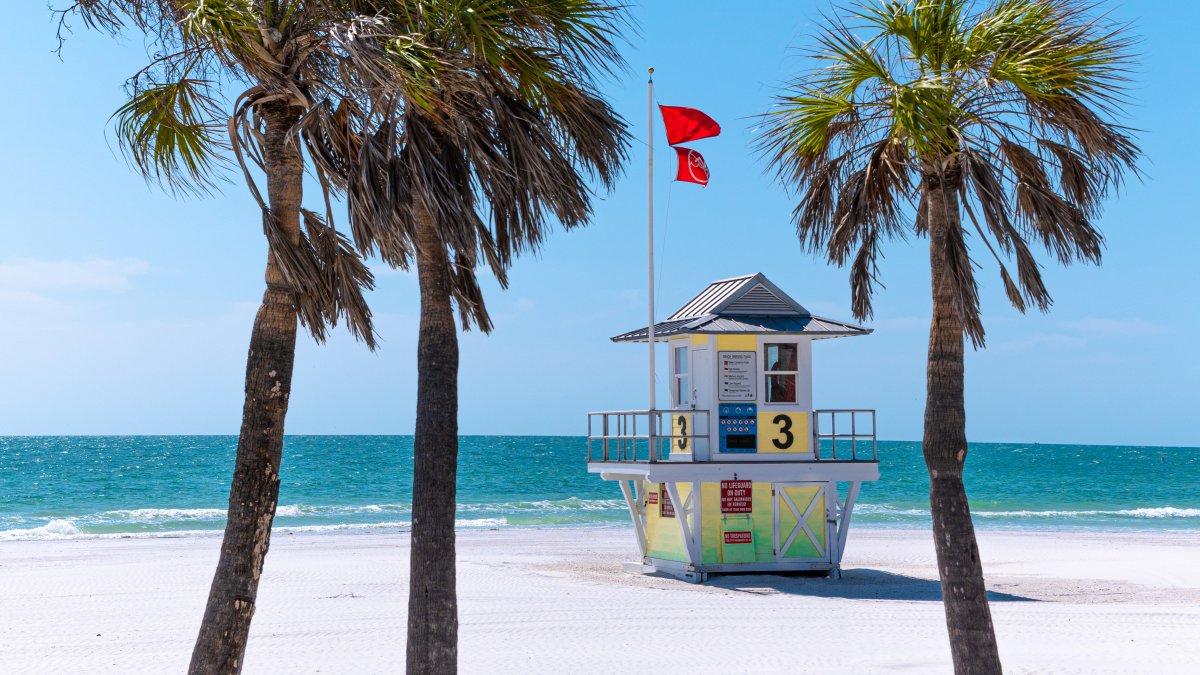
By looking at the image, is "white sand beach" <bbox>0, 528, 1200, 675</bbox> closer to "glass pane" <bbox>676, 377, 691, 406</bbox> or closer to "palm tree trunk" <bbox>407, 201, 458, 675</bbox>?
"glass pane" <bbox>676, 377, 691, 406</bbox>

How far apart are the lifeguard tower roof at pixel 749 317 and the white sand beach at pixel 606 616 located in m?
4.47

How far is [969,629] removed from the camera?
7.96m

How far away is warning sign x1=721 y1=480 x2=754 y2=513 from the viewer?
21.1m

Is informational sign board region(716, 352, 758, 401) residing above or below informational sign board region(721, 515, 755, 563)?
above

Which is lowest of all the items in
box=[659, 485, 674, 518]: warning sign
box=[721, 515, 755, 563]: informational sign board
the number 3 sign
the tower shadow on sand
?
the tower shadow on sand

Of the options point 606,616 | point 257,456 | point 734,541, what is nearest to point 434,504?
point 257,456

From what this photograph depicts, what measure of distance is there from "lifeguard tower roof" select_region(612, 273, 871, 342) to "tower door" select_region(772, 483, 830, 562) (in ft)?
9.46

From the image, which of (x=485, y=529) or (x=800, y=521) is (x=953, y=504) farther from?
(x=485, y=529)

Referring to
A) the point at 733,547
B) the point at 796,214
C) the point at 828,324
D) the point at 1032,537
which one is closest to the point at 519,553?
the point at 733,547

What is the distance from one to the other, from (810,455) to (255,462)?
14.4 m

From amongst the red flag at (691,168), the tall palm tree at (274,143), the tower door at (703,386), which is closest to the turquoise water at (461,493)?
→ the tower door at (703,386)

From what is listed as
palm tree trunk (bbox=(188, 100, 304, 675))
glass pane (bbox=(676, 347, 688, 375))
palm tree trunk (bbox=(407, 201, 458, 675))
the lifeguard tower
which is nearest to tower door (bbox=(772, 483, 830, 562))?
the lifeguard tower

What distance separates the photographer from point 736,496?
69.4 feet

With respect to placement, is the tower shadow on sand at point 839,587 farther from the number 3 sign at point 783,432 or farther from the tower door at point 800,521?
the number 3 sign at point 783,432
